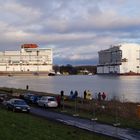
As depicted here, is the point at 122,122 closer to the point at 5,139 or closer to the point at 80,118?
the point at 80,118

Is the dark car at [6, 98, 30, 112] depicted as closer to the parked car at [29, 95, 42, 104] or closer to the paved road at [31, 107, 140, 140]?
the paved road at [31, 107, 140, 140]

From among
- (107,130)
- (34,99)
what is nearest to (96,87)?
(34,99)

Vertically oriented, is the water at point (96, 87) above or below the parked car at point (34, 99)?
below

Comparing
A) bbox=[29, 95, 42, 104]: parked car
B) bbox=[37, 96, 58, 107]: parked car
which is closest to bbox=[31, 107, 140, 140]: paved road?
bbox=[37, 96, 58, 107]: parked car

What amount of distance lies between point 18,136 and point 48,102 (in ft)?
91.9

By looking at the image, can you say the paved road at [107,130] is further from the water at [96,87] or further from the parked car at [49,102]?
the water at [96,87]

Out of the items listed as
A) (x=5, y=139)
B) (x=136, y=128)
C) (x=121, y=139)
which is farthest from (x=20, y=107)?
(x=5, y=139)

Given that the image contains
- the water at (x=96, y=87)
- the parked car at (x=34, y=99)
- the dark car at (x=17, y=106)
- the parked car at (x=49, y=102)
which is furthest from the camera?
the water at (x=96, y=87)

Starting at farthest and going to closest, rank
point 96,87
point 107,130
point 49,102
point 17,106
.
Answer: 1. point 96,87
2. point 49,102
3. point 17,106
4. point 107,130

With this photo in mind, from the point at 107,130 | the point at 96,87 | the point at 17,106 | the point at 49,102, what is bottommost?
the point at 96,87

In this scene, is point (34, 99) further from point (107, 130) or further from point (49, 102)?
point (107, 130)

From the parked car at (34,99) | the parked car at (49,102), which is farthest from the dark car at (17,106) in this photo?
the parked car at (34,99)

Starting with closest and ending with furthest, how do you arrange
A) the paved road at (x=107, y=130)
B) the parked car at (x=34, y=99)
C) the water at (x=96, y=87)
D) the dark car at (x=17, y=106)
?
the paved road at (x=107, y=130), the dark car at (x=17, y=106), the parked car at (x=34, y=99), the water at (x=96, y=87)

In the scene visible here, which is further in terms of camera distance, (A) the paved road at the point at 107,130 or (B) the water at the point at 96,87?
(B) the water at the point at 96,87
